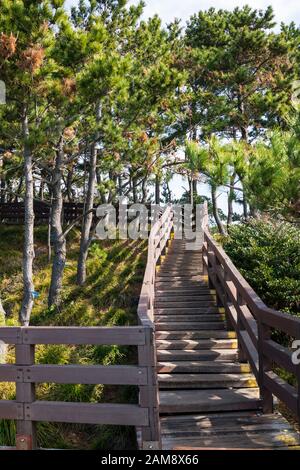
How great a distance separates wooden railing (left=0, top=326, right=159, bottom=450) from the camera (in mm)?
3711

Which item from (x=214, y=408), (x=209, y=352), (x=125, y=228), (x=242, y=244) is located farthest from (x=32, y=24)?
(x=125, y=228)

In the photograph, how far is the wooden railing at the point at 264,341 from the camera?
161 inches

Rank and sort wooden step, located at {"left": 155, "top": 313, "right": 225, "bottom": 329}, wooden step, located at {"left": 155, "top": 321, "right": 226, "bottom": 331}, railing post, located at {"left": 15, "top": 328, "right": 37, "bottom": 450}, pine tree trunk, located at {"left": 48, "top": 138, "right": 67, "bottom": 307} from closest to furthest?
railing post, located at {"left": 15, "top": 328, "right": 37, "bottom": 450} < wooden step, located at {"left": 155, "top": 321, "right": 226, "bottom": 331} < wooden step, located at {"left": 155, "top": 313, "right": 225, "bottom": 329} < pine tree trunk, located at {"left": 48, "top": 138, "right": 67, "bottom": 307}

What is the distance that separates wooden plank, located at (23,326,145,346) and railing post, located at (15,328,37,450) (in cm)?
11

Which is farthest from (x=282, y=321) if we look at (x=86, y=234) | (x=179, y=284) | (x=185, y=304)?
(x=86, y=234)

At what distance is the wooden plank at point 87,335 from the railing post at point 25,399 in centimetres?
11

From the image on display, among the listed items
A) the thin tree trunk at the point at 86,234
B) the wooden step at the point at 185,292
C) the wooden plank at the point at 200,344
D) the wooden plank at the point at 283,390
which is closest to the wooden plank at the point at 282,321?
the wooden plank at the point at 283,390

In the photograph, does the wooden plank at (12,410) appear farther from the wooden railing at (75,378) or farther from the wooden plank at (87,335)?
the wooden plank at (87,335)

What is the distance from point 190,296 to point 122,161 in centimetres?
578

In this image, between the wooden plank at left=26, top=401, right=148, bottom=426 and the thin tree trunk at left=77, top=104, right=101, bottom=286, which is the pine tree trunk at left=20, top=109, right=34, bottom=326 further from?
the wooden plank at left=26, top=401, right=148, bottom=426

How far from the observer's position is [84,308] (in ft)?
37.4

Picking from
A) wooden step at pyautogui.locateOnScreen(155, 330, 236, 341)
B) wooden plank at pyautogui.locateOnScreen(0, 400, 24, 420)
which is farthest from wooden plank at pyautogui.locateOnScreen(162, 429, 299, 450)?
wooden step at pyautogui.locateOnScreen(155, 330, 236, 341)

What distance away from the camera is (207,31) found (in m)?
19.7

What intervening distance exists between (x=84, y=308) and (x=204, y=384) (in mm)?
6369
